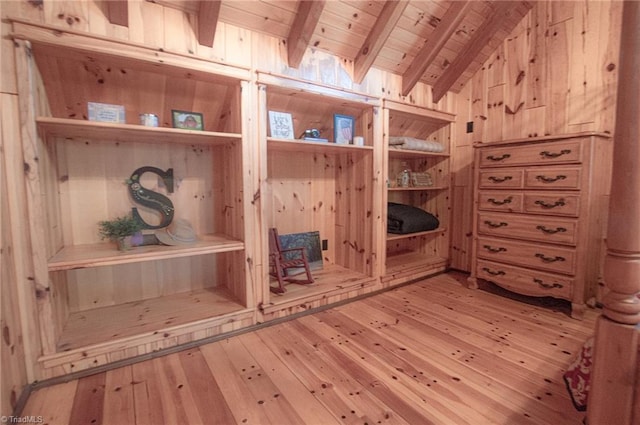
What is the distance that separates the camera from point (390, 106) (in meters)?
2.56

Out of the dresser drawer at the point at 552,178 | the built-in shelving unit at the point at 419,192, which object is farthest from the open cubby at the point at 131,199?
the dresser drawer at the point at 552,178

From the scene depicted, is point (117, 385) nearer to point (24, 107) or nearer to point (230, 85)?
point (24, 107)

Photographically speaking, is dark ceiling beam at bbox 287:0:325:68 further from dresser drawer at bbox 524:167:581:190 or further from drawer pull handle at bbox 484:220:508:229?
drawer pull handle at bbox 484:220:508:229

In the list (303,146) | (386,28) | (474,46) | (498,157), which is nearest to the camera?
(386,28)

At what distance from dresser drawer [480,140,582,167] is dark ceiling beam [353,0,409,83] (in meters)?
1.24

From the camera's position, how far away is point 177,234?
6.21 ft

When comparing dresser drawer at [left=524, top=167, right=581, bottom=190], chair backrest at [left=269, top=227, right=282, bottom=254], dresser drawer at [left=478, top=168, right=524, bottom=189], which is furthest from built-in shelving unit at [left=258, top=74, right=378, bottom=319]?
dresser drawer at [left=524, top=167, right=581, bottom=190]

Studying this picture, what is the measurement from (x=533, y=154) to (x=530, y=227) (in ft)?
1.82

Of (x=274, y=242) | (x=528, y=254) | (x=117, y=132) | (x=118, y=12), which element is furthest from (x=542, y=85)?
(x=117, y=132)

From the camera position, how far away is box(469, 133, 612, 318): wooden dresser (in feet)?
6.64

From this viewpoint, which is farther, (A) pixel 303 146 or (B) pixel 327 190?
(B) pixel 327 190

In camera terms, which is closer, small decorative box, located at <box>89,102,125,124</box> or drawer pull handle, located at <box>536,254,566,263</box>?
small decorative box, located at <box>89,102,125,124</box>

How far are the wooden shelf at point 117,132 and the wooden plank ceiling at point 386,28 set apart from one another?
0.53m

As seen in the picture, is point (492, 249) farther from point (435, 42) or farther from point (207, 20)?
point (207, 20)
